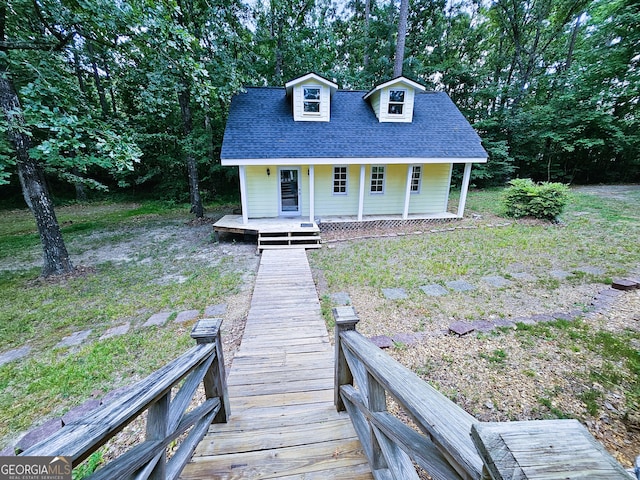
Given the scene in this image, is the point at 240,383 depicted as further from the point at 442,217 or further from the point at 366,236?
the point at 442,217

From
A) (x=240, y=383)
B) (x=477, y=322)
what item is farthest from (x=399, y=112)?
(x=240, y=383)

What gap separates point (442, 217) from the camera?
9523 millimetres

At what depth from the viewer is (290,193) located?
9.63 meters

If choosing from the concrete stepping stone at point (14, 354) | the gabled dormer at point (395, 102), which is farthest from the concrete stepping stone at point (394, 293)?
the gabled dormer at point (395, 102)

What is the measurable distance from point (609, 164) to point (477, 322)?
69.6ft

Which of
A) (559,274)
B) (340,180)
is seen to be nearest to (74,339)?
(340,180)

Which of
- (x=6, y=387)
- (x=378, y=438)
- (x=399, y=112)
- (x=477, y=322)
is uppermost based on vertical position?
(x=399, y=112)

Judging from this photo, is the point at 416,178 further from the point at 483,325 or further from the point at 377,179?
the point at 483,325

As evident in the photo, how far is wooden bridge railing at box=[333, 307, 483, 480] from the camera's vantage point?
2.72 ft

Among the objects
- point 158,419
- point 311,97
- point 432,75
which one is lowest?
point 158,419

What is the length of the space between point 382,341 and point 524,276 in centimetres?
365

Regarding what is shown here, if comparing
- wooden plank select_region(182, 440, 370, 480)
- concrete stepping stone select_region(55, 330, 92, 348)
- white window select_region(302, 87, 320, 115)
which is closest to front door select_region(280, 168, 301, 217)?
white window select_region(302, 87, 320, 115)

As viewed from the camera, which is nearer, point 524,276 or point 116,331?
point 116,331

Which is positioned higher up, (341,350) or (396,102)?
(396,102)
